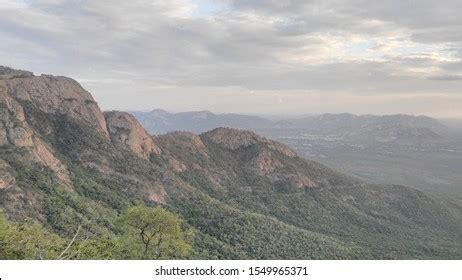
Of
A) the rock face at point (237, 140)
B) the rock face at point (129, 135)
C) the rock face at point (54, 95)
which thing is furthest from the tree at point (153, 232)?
the rock face at point (237, 140)

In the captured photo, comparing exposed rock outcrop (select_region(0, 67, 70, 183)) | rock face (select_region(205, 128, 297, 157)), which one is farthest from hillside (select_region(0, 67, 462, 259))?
rock face (select_region(205, 128, 297, 157))

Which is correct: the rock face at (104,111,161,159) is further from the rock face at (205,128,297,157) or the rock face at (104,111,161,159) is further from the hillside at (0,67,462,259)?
the rock face at (205,128,297,157)

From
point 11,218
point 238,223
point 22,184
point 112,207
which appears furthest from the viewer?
point 238,223

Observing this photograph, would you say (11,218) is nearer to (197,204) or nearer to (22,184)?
(22,184)

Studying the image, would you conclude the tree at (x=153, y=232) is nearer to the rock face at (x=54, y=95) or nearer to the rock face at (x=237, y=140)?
the rock face at (x=54, y=95)

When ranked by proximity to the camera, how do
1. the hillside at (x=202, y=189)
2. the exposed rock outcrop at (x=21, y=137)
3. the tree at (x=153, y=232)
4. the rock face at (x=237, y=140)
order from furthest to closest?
the rock face at (x=237, y=140) < the exposed rock outcrop at (x=21, y=137) < the hillside at (x=202, y=189) < the tree at (x=153, y=232)
